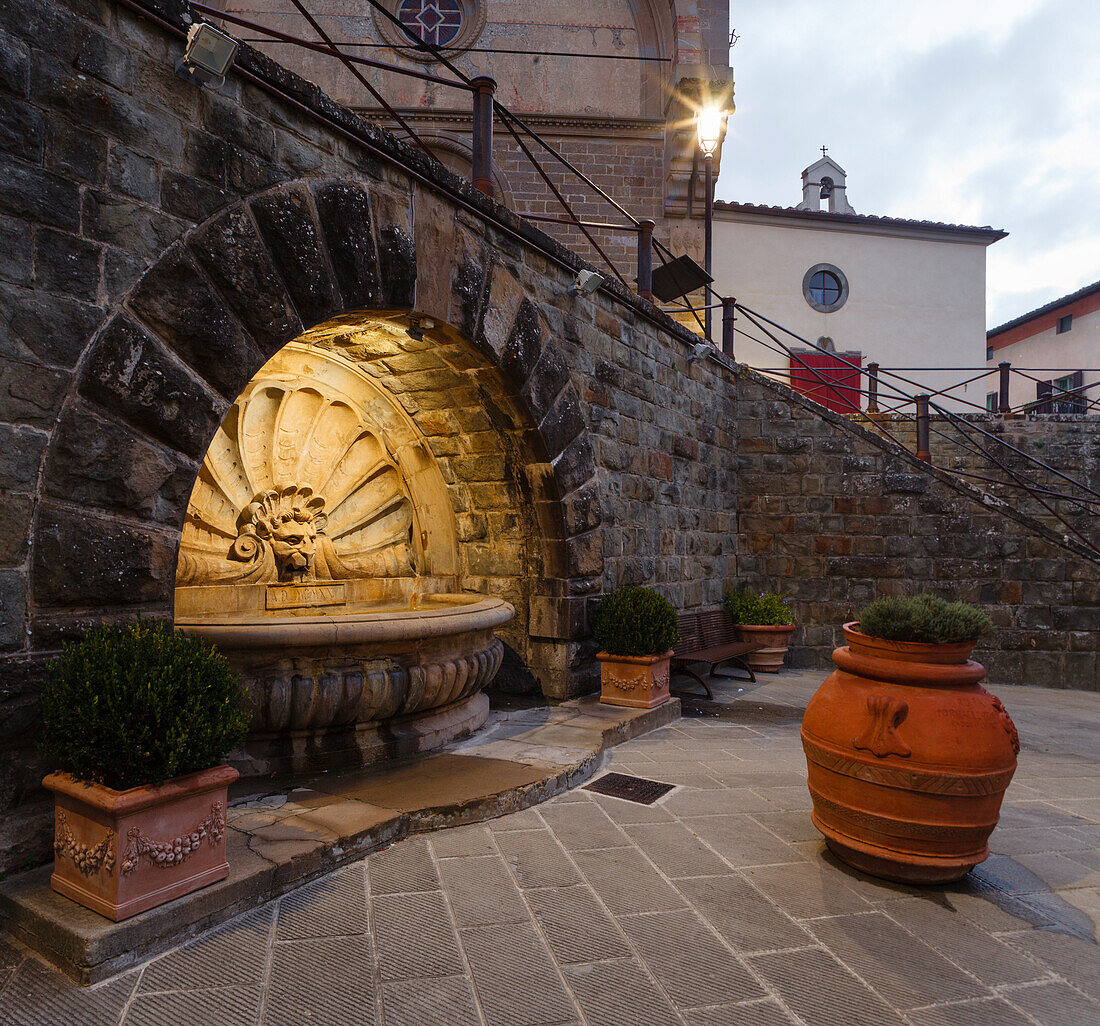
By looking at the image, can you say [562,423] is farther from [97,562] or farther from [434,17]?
[434,17]

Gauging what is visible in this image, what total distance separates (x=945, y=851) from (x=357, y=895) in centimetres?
209

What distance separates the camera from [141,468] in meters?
2.73

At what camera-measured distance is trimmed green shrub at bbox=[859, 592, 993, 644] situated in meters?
2.86

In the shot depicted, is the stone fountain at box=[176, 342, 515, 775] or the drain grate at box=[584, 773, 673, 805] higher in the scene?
the stone fountain at box=[176, 342, 515, 775]

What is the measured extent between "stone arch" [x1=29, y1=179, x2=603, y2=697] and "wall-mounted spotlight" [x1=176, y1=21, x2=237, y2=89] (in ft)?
1.53

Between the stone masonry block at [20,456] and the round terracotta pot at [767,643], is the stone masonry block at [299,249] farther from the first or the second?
the round terracotta pot at [767,643]

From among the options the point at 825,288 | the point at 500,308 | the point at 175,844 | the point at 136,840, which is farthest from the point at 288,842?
the point at 825,288

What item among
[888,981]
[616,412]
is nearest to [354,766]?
[888,981]

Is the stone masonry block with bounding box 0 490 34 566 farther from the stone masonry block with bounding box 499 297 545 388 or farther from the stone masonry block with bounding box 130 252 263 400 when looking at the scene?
the stone masonry block with bounding box 499 297 545 388

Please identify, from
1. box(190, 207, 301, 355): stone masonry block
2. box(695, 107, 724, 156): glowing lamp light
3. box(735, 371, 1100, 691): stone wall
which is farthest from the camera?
box(695, 107, 724, 156): glowing lamp light

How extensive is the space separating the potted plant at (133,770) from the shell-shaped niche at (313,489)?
91.2 inches

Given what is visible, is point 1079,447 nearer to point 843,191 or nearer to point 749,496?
point 749,496

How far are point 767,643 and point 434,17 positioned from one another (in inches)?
438

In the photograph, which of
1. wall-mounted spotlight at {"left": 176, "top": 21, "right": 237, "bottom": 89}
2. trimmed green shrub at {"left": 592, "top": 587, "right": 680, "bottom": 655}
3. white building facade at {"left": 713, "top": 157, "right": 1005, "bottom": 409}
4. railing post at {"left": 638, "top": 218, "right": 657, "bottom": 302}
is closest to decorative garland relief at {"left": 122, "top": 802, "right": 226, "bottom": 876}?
wall-mounted spotlight at {"left": 176, "top": 21, "right": 237, "bottom": 89}
